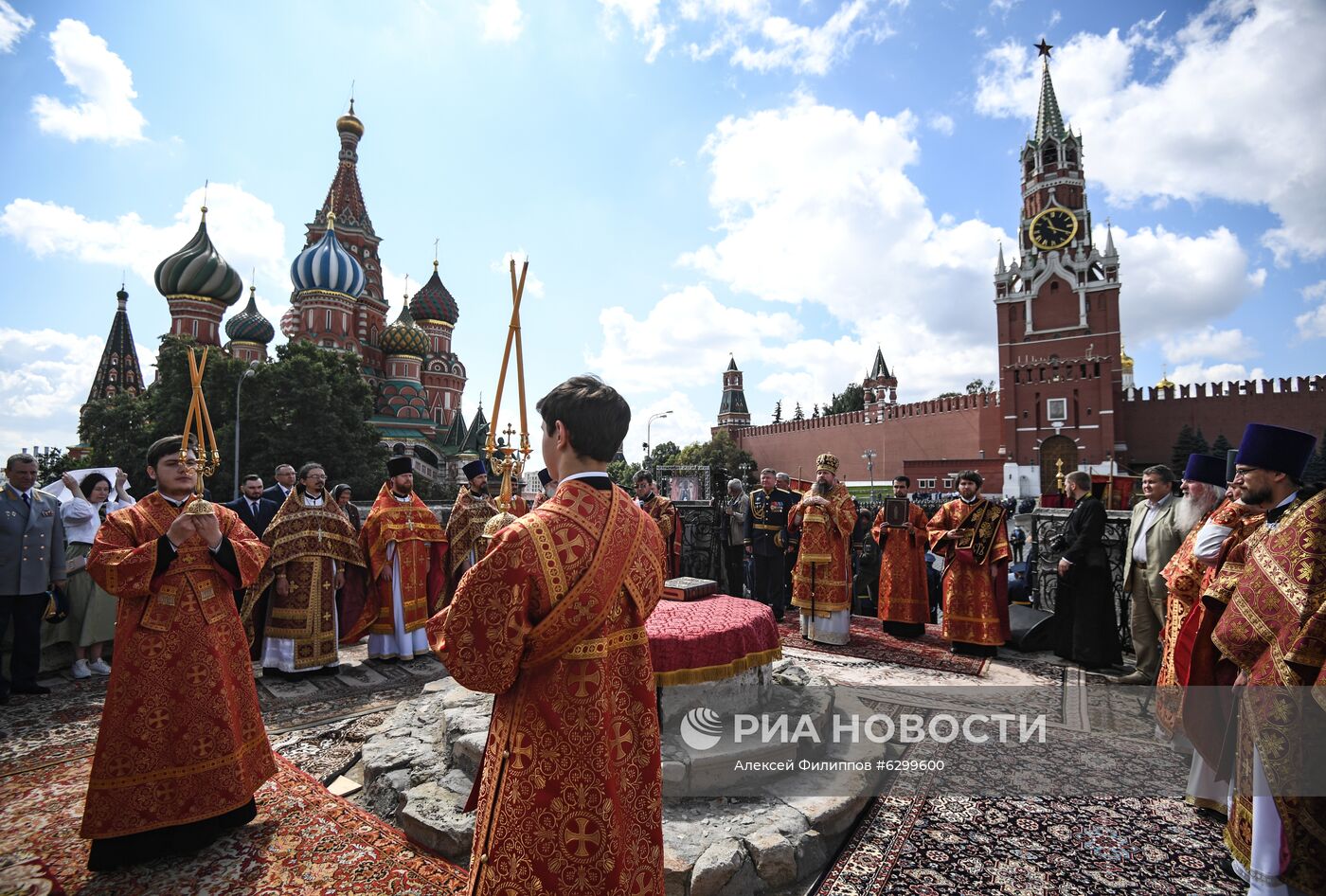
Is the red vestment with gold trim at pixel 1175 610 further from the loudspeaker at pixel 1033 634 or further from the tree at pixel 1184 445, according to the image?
the tree at pixel 1184 445

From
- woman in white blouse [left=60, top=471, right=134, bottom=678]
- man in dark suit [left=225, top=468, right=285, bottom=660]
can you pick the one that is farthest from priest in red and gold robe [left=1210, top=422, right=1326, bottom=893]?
woman in white blouse [left=60, top=471, right=134, bottom=678]

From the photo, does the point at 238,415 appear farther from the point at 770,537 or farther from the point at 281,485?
the point at 770,537

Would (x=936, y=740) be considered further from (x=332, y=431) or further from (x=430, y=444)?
(x=430, y=444)

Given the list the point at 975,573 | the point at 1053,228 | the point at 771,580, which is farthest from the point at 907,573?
the point at 1053,228

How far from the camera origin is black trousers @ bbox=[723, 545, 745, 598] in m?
10.3

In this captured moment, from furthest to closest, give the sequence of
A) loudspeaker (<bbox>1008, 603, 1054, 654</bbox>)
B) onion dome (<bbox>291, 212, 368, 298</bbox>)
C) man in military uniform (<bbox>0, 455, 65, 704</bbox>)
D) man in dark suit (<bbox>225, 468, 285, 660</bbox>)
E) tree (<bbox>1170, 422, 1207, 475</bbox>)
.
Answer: tree (<bbox>1170, 422, 1207, 475</bbox>), onion dome (<bbox>291, 212, 368, 298</bbox>), loudspeaker (<bbox>1008, 603, 1054, 654</bbox>), man in dark suit (<bbox>225, 468, 285, 660</bbox>), man in military uniform (<bbox>0, 455, 65, 704</bbox>)

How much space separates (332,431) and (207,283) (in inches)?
732

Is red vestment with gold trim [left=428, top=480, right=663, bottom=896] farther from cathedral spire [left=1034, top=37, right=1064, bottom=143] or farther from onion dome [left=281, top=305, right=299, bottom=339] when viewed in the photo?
cathedral spire [left=1034, top=37, right=1064, bottom=143]

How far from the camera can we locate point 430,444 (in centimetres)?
3953

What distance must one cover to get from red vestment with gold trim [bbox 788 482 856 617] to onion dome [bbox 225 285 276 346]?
39.4m

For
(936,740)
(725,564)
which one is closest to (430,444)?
(725,564)

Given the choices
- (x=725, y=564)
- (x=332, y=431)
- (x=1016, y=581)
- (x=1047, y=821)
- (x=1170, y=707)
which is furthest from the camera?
(x=332, y=431)

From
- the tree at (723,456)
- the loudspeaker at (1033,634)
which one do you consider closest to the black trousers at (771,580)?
the loudspeaker at (1033,634)

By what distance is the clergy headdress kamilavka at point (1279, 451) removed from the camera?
9.40 ft
